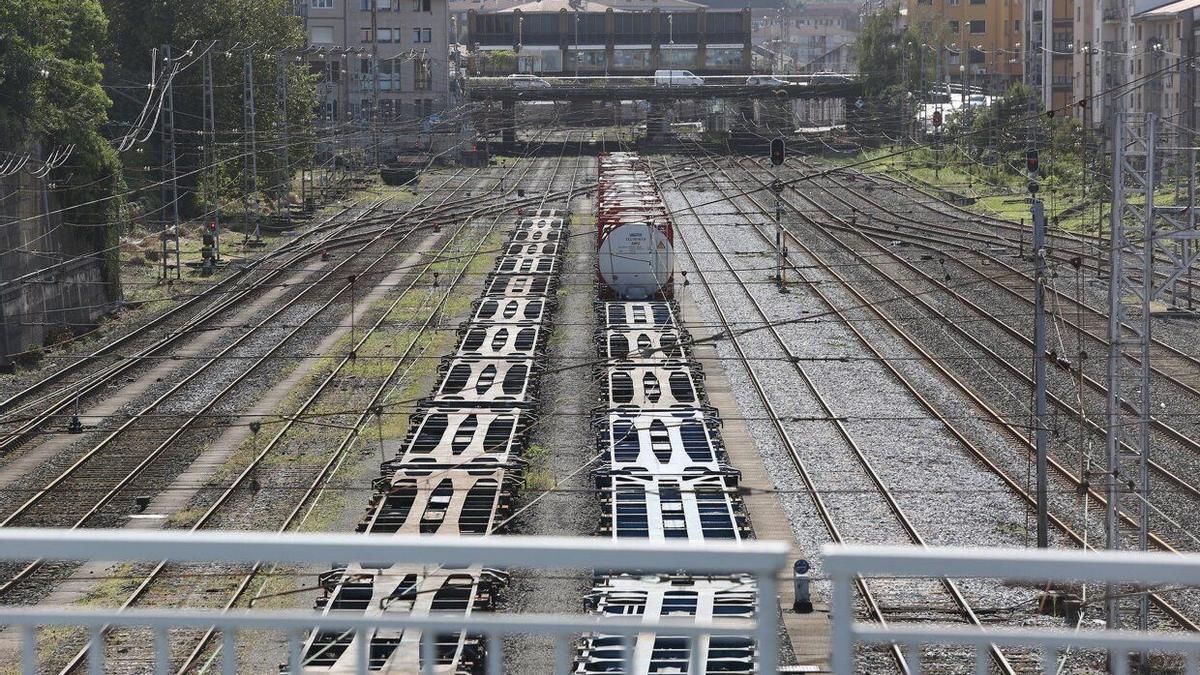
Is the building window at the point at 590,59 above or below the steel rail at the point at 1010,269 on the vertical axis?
above

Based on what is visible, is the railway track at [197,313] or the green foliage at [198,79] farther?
the green foliage at [198,79]

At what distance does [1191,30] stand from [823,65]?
73079mm

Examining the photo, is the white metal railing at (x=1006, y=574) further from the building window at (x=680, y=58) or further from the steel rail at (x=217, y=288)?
the building window at (x=680, y=58)

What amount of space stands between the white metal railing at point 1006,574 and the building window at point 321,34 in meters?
73.4

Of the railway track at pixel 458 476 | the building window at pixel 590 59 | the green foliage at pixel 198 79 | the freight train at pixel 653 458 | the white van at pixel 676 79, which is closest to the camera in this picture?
the railway track at pixel 458 476

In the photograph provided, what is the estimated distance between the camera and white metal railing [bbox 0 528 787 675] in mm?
2287

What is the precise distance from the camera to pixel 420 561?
7.80 feet

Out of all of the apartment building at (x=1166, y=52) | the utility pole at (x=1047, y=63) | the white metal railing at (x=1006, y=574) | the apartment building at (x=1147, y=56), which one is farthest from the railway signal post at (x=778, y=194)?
the utility pole at (x=1047, y=63)

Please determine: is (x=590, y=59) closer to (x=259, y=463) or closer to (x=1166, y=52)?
(x=1166, y=52)

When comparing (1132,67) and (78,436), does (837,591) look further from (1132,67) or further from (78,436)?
(1132,67)

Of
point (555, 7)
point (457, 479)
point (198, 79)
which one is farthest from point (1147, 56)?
point (555, 7)

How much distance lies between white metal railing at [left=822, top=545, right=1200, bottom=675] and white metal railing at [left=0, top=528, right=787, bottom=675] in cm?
10

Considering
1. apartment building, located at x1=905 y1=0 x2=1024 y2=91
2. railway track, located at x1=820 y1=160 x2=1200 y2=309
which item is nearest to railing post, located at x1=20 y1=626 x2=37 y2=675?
railway track, located at x1=820 y1=160 x2=1200 y2=309

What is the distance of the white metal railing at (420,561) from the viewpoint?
2287 mm
